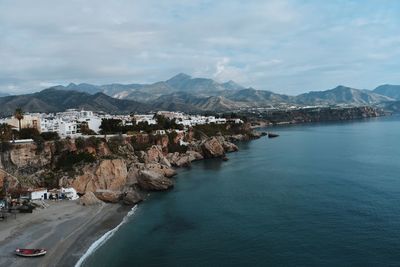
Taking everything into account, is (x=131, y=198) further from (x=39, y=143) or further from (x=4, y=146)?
(x=4, y=146)

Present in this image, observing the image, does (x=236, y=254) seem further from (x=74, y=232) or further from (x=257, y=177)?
(x=257, y=177)

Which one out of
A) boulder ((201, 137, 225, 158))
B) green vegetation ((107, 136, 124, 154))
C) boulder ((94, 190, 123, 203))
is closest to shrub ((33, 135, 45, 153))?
green vegetation ((107, 136, 124, 154))

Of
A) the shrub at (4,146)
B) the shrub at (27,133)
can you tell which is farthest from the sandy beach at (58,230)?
the shrub at (27,133)

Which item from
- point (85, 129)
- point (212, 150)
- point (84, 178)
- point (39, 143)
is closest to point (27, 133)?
point (39, 143)

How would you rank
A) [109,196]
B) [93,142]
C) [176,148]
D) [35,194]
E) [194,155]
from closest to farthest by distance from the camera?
1. [35,194]
2. [109,196]
3. [93,142]
4. [194,155]
5. [176,148]

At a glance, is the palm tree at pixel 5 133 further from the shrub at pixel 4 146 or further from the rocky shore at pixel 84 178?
the rocky shore at pixel 84 178

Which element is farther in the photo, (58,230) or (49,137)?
(49,137)

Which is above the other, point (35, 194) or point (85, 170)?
point (85, 170)
